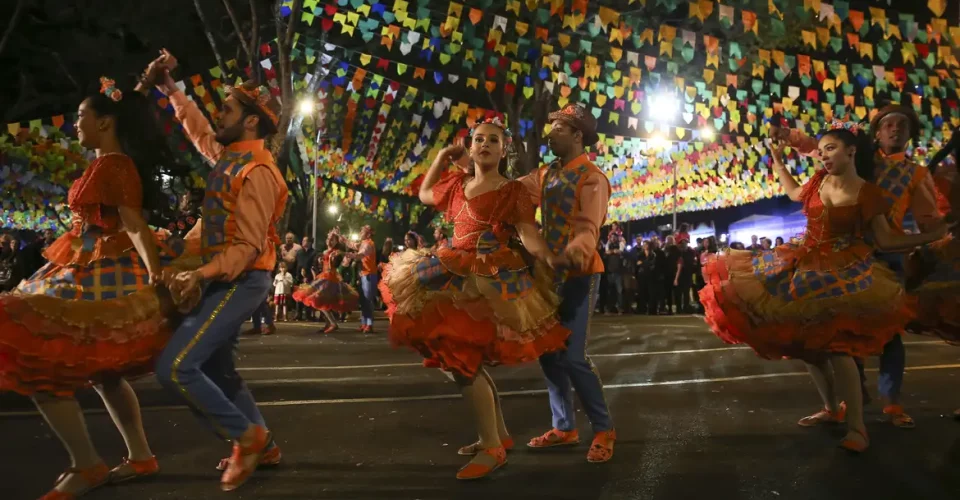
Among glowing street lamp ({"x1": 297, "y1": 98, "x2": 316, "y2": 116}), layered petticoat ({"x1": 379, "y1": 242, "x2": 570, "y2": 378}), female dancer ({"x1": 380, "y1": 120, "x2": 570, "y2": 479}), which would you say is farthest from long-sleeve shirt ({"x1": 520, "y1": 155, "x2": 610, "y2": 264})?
glowing street lamp ({"x1": 297, "y1": 98, "x2": 316, "y2": 116})

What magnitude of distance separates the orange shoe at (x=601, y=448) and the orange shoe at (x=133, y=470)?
8.08 ft

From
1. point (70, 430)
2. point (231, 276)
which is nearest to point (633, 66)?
point (231, 276)

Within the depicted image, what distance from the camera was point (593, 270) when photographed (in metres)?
4.72

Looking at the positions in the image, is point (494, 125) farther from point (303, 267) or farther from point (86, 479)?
point (303, 267)

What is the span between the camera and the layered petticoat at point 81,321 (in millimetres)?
3639

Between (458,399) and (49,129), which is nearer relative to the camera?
(458,399)

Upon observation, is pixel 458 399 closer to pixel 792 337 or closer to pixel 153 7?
pixel 792 337

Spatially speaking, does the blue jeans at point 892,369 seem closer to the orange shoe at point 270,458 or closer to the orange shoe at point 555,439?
the orange shoe at point 555,439

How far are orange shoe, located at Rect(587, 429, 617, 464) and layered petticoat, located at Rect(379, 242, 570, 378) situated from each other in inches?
27.9

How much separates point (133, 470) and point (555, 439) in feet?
8.20

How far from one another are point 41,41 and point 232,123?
22.7 m

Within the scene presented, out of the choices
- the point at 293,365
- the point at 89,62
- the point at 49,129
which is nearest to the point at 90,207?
the point at 293,365

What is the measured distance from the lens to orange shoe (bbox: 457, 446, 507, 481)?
14.0 ft

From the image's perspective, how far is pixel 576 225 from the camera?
4.51 metres
